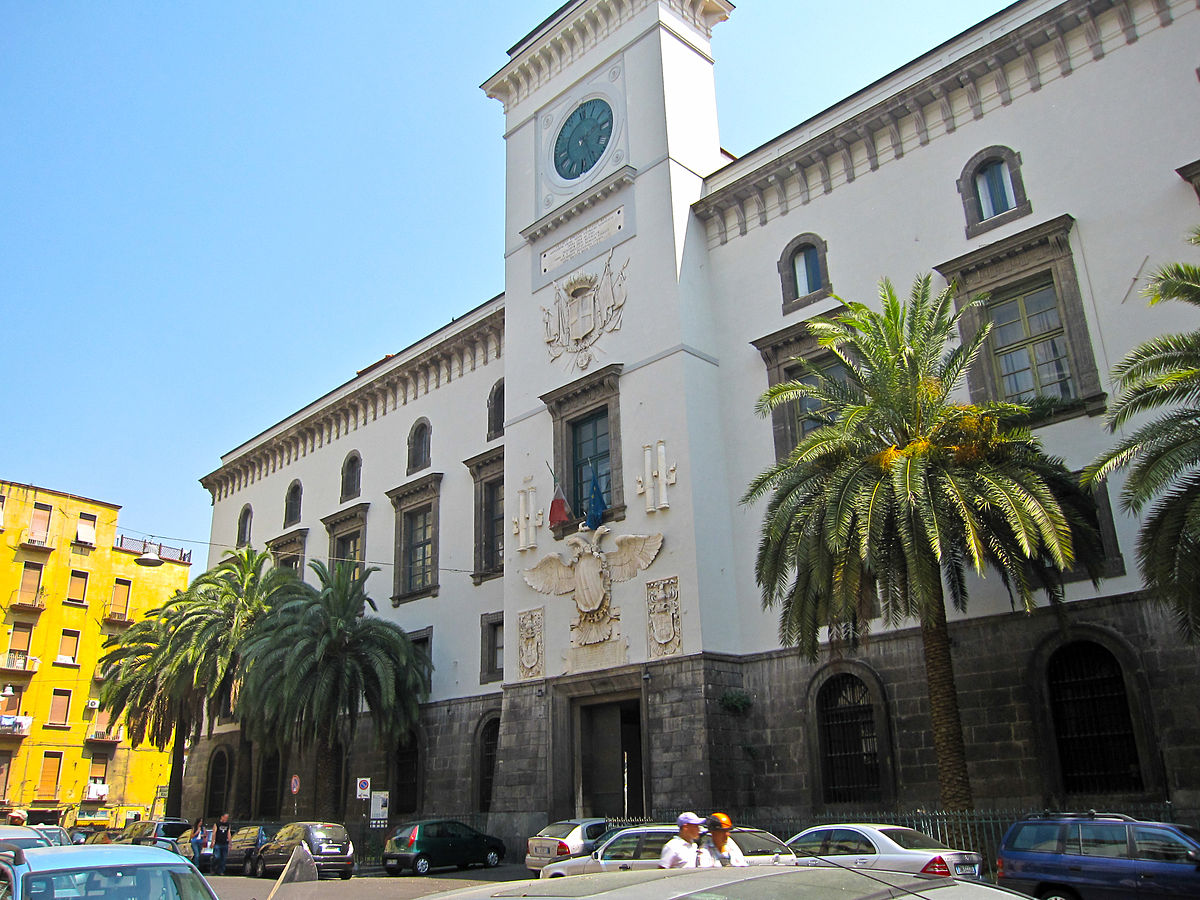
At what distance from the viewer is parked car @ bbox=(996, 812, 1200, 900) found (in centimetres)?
1221

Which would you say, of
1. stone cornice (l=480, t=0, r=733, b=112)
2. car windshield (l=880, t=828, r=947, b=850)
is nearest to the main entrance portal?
car windshield (l=880, t=828, r=947, b=850)

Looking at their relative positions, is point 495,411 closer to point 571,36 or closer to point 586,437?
point 586,437

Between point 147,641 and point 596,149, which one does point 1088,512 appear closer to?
point 596,149

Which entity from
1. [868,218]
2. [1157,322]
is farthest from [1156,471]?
[868,218]

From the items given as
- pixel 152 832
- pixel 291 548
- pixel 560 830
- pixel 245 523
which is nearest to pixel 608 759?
pixel 560 830

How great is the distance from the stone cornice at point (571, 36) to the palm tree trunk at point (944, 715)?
19.1 metres

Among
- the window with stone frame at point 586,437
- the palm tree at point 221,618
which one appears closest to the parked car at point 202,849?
the palm tree at point 221,618

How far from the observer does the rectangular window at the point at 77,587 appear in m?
50.6

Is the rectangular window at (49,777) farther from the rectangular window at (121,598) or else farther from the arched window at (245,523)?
the arched window at (245,523)

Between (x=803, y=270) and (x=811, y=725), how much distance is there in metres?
10.4

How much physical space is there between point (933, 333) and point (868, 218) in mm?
6193

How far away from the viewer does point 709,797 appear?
2125cm

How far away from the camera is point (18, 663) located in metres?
47.1

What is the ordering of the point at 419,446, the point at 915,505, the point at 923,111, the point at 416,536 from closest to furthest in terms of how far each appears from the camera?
the point at 915,505, the point at 923,111, the point at 416,536, the point at 419,446
